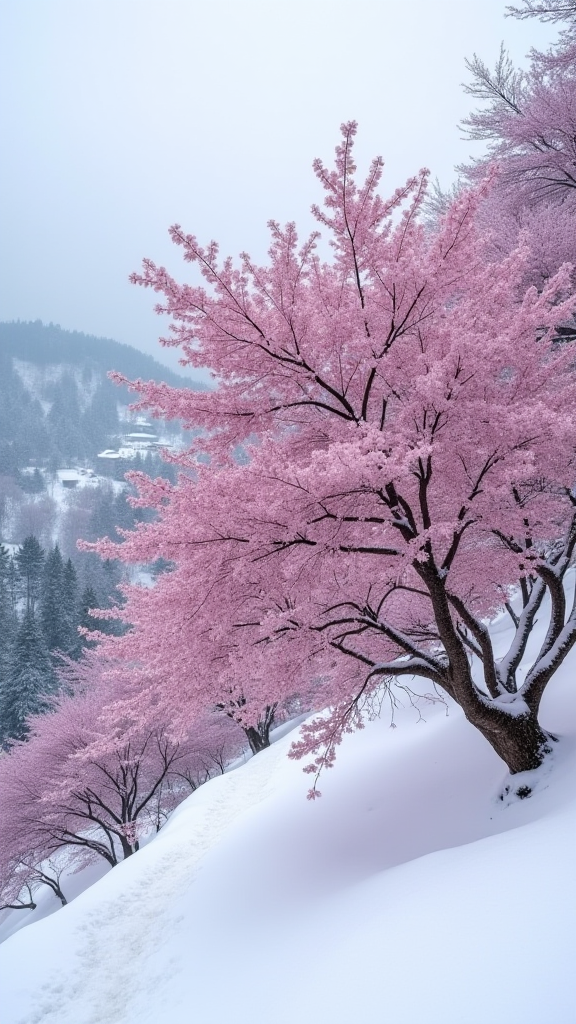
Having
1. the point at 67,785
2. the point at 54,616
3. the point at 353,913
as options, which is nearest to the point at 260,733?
the point at 67,785

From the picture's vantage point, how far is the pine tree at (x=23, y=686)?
2701cm

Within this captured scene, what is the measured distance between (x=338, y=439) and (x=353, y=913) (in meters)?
3.48

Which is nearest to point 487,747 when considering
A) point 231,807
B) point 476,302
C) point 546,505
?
point 546,505

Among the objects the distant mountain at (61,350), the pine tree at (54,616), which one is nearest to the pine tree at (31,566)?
the pine tree at (54,616)

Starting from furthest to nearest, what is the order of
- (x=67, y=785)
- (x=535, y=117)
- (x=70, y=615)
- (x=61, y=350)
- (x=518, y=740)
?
(x=61, y=350)
(x=70, y=615)
(x=67, y=785)
(x=535, y=117)
(x=518, y=740)

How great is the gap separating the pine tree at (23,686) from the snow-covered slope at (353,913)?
870 inches

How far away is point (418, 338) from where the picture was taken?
4004 mm

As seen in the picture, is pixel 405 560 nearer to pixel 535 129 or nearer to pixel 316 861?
pixel 316 861

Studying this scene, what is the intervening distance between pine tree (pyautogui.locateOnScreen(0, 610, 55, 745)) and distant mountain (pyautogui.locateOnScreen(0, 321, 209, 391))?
523 ft

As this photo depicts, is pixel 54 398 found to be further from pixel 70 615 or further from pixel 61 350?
pixel 70 615

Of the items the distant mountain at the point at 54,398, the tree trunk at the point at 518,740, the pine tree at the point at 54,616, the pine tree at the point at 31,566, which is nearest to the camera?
the tree trunk at the point at 518,740

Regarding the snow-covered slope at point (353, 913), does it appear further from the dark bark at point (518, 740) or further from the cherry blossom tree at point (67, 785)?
the cherry blossom tree at point (67, 785)

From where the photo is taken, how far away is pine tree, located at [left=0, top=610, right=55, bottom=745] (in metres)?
27.0

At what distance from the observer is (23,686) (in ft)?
90.1
